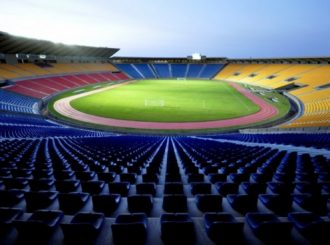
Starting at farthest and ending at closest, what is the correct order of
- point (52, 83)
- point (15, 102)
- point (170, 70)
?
point (170, 70), point (52, 83), point (15, 102)

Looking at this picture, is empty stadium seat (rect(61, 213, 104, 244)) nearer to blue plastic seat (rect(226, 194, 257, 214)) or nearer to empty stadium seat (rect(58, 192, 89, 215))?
empty stadium seat (rect(58, 192, 89, 215))

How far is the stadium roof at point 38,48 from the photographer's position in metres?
44.4

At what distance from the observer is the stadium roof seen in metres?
44.4

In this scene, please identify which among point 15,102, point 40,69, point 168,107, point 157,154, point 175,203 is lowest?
point 157,154

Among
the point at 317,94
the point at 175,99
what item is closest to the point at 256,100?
the point at 317,94

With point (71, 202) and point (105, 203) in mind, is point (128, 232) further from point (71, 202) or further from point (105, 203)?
point (71, 202)

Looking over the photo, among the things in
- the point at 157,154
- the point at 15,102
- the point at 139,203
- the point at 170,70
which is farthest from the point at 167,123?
the point at 170,70

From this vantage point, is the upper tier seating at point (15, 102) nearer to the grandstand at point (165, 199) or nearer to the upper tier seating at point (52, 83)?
the upper tier seating at point (52, 83)

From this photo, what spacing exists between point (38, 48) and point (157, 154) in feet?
184

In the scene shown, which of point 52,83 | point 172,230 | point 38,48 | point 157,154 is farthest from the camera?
point 38,48

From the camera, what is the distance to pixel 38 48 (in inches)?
2211

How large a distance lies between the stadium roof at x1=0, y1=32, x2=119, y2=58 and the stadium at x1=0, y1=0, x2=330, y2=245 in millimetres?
461

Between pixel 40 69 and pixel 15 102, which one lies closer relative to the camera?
pixel 15 102

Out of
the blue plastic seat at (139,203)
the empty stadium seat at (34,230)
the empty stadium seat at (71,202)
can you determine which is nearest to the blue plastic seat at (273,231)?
the blue plastic seat at (139,203)
